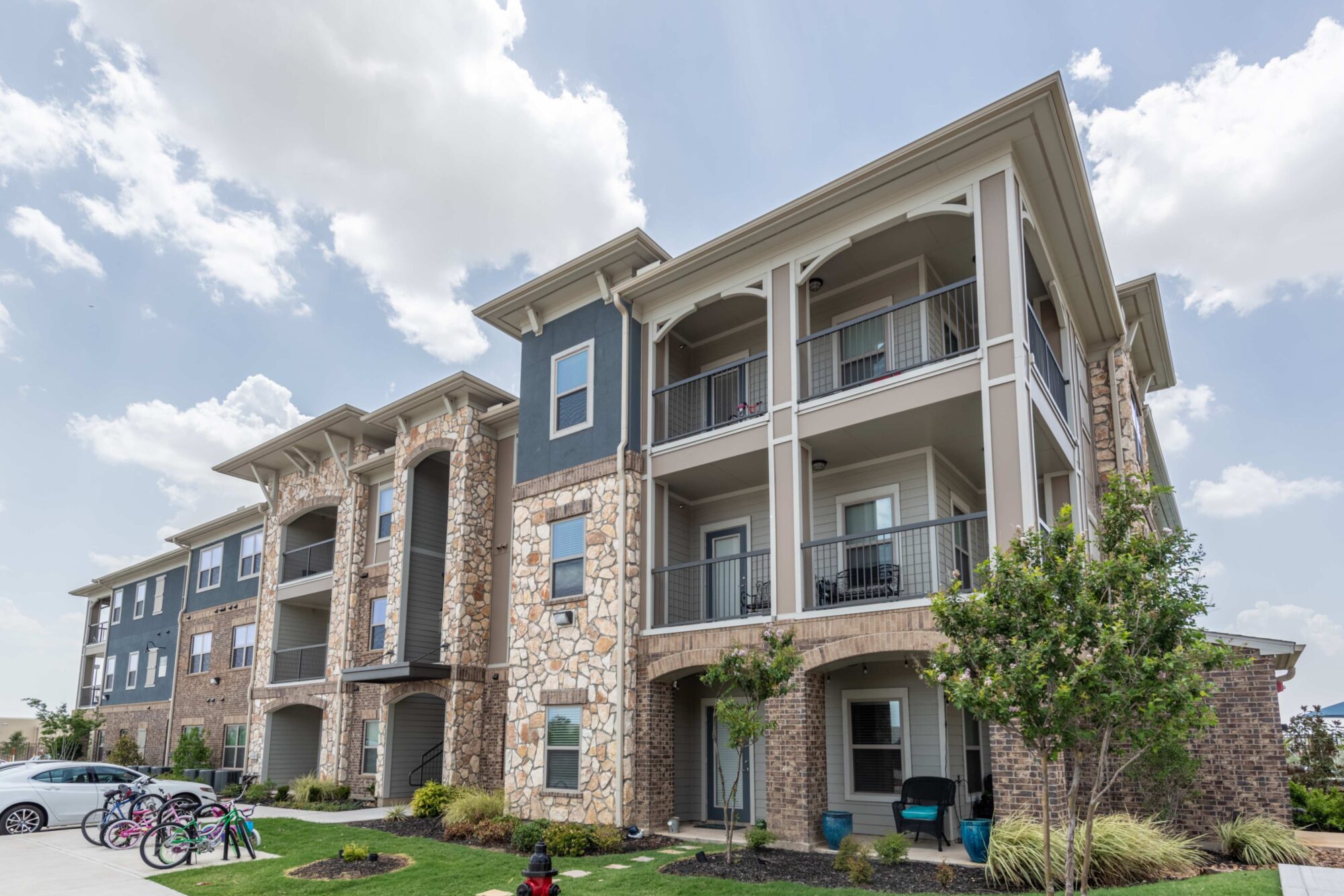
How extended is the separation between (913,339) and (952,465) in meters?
A: 2.29

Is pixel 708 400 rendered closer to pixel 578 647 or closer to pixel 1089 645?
pixel 578 647

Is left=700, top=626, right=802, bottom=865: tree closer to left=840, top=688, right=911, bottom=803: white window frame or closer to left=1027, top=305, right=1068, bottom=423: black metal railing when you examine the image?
left=840, top=688, right=911, bottom=803: white window frame

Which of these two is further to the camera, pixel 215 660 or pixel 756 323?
pixel 215 660

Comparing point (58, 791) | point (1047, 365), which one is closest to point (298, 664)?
point (58, 791)

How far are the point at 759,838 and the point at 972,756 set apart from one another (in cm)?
390

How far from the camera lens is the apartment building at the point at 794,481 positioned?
39.9 ft

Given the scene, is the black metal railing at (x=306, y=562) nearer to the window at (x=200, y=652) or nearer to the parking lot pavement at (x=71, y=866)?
the window at (x=200, y=652)

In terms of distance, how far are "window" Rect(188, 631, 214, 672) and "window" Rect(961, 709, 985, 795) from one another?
80.7ft

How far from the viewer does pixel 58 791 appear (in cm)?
1630

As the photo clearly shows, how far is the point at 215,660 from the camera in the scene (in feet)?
93.6

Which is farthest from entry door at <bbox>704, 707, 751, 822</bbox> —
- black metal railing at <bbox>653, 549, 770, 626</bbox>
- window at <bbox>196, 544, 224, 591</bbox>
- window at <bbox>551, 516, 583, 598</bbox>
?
window at <bbox>196, 544, 224, 591</bbox>

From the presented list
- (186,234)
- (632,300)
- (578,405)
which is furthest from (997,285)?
(186,234)

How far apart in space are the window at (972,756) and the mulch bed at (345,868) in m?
8.15

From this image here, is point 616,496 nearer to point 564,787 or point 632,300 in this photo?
point 632,300
